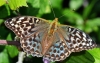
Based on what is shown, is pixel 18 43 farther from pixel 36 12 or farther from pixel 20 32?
pixel 36 12

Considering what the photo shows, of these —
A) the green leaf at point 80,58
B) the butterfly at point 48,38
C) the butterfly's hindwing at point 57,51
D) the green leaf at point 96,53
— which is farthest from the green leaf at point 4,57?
the green leaf at point 96,53

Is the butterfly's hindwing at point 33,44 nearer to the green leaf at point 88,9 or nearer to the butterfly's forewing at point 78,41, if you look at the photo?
the butterfly's forewing at point 78,41

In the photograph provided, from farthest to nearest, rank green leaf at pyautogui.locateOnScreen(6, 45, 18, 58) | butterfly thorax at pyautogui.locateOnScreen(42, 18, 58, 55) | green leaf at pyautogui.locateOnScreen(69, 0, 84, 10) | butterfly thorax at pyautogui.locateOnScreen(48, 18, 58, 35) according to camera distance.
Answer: green leaf at pyautogui.locateOnScreen(69, 0, 84, 10)
green leaf at pyautogui.locateOnScreen(6, 45, 18, 58)
butterfly thorax at pyautogui.locateOnScreen(48, 18, 58, 35)
butterfly thorax at pyautogui.locateOnScreen(42, 18, 58, 55)

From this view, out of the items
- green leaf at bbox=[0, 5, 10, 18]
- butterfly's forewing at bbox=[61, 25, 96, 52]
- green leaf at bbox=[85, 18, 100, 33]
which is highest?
green leaf at bbox=[0, 5, 10, 18]

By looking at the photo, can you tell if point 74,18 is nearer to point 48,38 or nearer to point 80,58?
point 48,38

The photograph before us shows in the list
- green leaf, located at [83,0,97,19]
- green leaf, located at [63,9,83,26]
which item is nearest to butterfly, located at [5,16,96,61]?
green leaf, located at [63,9,83,26]

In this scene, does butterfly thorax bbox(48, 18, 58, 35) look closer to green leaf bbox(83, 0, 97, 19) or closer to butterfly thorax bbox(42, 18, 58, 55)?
butterfly thorax bbox(42, 18, 58, 55)

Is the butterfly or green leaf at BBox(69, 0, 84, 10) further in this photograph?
green leaf at BBox(69, 0, 84, 10)
